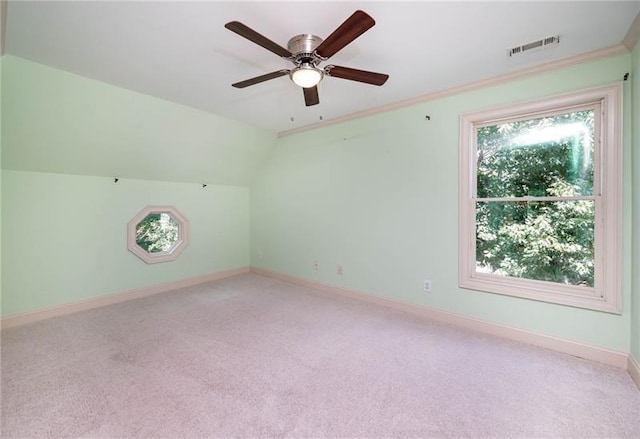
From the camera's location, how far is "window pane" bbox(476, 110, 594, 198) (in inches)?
89.1

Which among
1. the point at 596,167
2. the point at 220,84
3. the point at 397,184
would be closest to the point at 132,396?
the point at 220,84

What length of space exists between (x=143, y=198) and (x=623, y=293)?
501 cm

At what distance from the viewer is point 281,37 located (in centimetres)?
194

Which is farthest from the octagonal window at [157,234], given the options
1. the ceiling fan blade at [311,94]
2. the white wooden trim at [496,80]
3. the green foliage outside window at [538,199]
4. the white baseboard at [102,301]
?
the green foliage outside window at [538,199]

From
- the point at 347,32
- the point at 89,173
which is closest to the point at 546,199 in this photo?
the point at 347,32

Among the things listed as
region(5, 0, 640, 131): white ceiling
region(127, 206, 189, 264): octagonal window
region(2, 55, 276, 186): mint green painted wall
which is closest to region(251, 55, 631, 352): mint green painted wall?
region(5, 0, 640, 131): white ceiling

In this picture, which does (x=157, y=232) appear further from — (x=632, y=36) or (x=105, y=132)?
(x=632, y=36)

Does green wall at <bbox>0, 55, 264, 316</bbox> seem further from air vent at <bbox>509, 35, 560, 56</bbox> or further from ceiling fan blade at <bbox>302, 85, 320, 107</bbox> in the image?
air vent at <bbox>509, 35, 560, 56</bbox>

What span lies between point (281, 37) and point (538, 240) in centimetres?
269

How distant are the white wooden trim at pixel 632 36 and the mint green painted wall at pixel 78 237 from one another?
4.72m

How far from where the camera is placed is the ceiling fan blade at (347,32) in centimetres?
136

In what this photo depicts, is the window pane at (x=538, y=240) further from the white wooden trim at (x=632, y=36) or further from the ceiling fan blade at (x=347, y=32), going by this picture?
the ceiling fan blade at (x=347, y=32)

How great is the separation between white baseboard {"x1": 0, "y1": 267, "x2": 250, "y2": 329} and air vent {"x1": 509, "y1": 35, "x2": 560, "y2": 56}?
180 inches

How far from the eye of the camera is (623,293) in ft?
6.75
